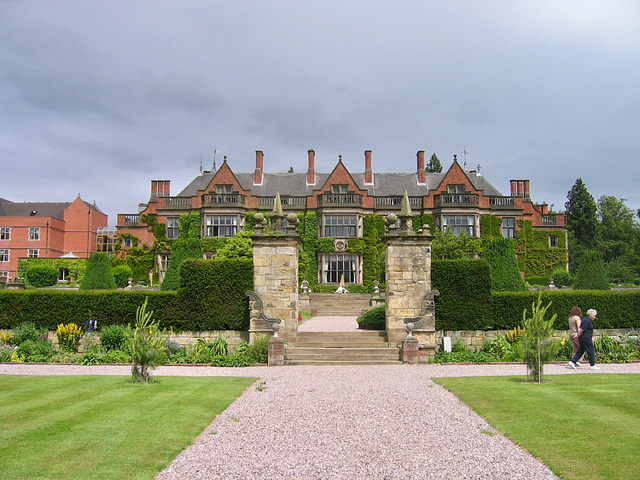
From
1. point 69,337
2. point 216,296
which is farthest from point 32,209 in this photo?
point 216,296

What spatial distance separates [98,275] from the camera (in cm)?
2656

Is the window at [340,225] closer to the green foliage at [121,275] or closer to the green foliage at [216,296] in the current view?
the green foliage at [121,275]

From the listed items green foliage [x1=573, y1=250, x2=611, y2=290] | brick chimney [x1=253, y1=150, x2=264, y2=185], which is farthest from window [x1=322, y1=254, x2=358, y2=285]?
green foliage [x1=573, y1=250, x2=611, y2=290]

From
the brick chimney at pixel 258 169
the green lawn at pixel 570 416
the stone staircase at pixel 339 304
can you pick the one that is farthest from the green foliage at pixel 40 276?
the green lawn at pixel 570 416

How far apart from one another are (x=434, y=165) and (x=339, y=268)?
1076 inches

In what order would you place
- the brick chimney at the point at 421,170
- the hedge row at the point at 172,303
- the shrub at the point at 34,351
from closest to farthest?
the shrub at the point at 34,351
the hedge row at the point at 172,303
the brick chimney at the point at 421,170

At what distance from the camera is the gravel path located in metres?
5.84

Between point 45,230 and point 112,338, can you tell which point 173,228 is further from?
point 112,338

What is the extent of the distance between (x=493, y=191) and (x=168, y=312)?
37568 millimetres

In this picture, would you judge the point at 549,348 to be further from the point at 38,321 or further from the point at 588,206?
the point at 588,206

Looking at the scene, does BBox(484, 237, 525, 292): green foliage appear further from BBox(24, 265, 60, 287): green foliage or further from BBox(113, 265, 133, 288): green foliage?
BBox(24, 265, 60, 287): green foliage

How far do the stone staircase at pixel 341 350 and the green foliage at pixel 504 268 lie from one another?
10.8 meters

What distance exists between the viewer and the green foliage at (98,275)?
26.5 meters

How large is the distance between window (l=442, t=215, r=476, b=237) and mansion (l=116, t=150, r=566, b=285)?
0.08 m
